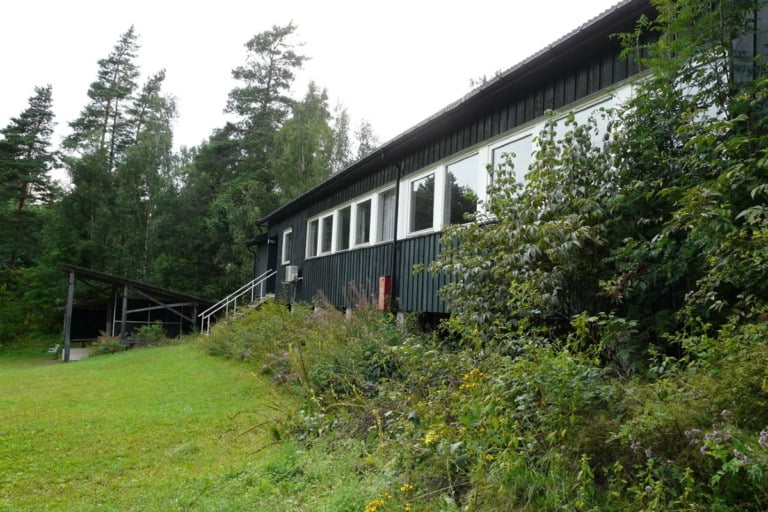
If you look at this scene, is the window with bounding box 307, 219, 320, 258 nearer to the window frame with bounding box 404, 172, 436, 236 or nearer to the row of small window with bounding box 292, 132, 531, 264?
the row of small window with bounding box 292, 132, 531, 264

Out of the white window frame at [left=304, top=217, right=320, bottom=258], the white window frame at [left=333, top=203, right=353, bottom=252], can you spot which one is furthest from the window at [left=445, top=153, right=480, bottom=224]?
the white window frame at [left=304, top=217, right=320, bottom=258]

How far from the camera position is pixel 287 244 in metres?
18.2

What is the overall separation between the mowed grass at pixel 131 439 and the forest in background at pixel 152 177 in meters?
18.2

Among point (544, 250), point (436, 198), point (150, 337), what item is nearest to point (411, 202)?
point (436, 198)

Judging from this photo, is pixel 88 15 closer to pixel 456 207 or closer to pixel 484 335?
pixel 456 207

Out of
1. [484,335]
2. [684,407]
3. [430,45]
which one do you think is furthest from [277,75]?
[684,407]

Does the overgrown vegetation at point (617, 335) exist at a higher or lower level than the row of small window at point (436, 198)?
lower

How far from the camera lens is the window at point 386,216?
1028 cm

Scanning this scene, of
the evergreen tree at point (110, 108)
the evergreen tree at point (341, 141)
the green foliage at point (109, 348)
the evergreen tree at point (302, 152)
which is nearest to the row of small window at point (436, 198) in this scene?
the green foliage at point (109, 348)

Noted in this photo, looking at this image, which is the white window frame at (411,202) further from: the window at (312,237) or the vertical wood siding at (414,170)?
the window at (312,237)

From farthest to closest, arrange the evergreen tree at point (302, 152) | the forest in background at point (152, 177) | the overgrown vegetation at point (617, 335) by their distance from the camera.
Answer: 1. the forest in background at point (152, 177)
2. the evergreen tree at point (302, 152)
3. the overgrown vegetation at point (617, 335)

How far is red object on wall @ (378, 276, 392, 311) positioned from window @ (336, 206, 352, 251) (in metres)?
3.21

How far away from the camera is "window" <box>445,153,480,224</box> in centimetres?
759

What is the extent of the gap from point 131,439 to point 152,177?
27643 millimetres
